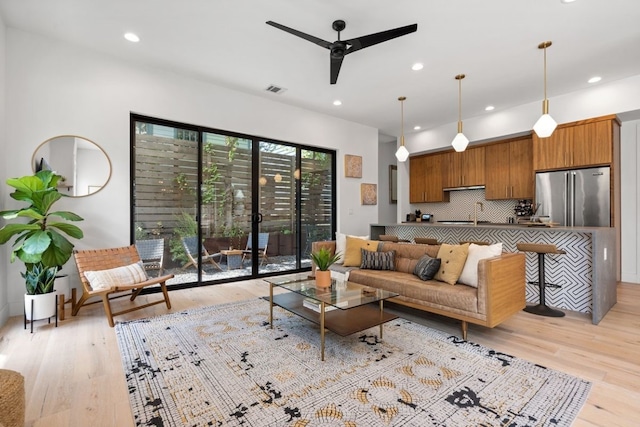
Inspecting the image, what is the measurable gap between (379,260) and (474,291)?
1.27 metres

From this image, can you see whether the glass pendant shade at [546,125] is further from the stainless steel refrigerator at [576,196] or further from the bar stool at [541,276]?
the stainless steel refrigerator at [576,196]

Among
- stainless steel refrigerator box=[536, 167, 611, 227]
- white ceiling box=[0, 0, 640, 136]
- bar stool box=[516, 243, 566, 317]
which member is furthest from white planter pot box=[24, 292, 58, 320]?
stainless steel refrigerator box=[536, 167, 611, 227]

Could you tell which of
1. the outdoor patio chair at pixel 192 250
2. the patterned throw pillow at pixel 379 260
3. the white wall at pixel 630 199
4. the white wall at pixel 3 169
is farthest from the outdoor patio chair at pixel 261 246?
the white wall at pixel 630 199

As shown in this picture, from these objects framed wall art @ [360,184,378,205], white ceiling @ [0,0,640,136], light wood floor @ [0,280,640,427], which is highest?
white ceiling @ [0,0,640,136]

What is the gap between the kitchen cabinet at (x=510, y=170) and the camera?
214 inches

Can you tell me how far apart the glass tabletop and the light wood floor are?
86 cm

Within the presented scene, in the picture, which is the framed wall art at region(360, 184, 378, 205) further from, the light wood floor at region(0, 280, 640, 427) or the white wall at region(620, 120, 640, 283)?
the white wall at region(620, 120, 640, 283)

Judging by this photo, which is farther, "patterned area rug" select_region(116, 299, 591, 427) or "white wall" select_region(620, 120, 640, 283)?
"white wall" select_region(620, 120, 640, 283)

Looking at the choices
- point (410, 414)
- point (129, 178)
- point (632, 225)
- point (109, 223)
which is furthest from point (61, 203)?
point (632, 225)

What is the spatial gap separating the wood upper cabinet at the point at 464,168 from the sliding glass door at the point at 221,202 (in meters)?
2.79

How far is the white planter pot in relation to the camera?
2.81 meters

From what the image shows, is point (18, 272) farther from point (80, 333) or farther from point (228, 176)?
point (228, 176)

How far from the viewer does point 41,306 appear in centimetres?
285

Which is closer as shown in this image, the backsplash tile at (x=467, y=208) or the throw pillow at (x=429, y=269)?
the throw pillow at (x=429, y=269)
